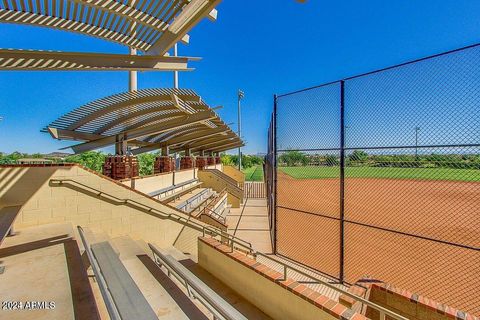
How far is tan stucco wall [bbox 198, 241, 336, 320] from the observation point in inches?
118

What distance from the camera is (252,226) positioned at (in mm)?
11219

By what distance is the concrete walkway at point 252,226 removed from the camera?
8.64 m

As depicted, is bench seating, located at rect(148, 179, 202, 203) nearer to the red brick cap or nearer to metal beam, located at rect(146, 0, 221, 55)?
the red brick cap

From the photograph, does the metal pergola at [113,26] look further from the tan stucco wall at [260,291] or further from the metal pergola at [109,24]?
the tan stucco wall at [260,291]

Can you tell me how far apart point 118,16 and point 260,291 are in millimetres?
5383

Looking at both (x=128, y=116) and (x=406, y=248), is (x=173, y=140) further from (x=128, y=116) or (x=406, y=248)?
(x=406, y=248)

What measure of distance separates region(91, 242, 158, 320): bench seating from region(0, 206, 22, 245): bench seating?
1.21 meters

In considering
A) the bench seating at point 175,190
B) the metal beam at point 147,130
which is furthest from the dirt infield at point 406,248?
the metal beam at point 147,130

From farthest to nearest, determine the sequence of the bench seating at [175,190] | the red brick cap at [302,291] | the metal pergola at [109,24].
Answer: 1. the bench seating at [175,190]
2. the metal pergola at [109,24]
3. the red brick cap at [302,291]

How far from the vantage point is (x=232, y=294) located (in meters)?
4.03

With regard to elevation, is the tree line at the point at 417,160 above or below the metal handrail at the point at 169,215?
above

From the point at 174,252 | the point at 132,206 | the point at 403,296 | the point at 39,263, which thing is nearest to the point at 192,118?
the point at 132,206

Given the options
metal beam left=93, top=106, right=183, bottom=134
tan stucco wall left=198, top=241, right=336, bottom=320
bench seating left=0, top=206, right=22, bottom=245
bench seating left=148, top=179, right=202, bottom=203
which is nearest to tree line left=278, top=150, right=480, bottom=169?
tan stucco wall left=198, top=241, right=336, bottom=320

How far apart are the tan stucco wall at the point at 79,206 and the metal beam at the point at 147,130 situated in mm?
5598
